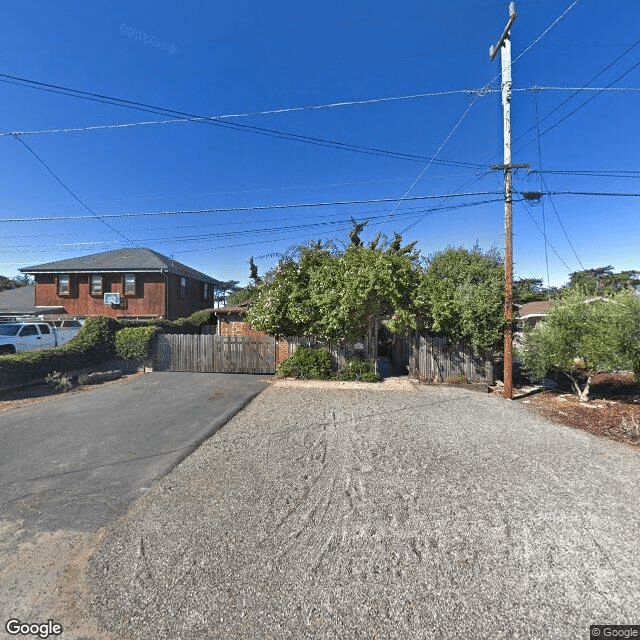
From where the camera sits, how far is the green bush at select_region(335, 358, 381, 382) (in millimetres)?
11391

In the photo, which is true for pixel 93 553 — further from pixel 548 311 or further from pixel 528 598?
pixel 548 311

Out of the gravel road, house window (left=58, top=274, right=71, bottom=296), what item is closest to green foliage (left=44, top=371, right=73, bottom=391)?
the gravel road

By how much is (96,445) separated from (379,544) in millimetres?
5341

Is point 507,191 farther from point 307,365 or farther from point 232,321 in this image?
point 232,321

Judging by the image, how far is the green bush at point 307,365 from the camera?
11.7 metres

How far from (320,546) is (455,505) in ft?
5.91

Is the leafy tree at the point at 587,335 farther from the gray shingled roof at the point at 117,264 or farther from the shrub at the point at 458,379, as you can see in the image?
the gray shingled roof at the point at 117,264

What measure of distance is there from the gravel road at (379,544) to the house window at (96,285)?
70.6 feet

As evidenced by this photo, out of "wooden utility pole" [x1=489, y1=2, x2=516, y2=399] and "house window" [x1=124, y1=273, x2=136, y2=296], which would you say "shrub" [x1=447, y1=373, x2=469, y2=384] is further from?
"house window" [x1=124, y1=273, x2=136, y2=296]

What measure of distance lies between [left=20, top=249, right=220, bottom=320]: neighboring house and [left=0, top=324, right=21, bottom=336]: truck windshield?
29.9 feet

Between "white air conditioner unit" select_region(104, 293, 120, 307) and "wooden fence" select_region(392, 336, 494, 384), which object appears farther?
"white air conditioner unit" select_region(104, 293, 120, 307)

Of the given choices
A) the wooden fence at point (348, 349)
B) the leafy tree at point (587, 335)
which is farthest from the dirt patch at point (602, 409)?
the wooden fence at point (348, 349)

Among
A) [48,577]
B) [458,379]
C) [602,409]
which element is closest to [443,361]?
[458,379]

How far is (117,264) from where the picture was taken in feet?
73.1
